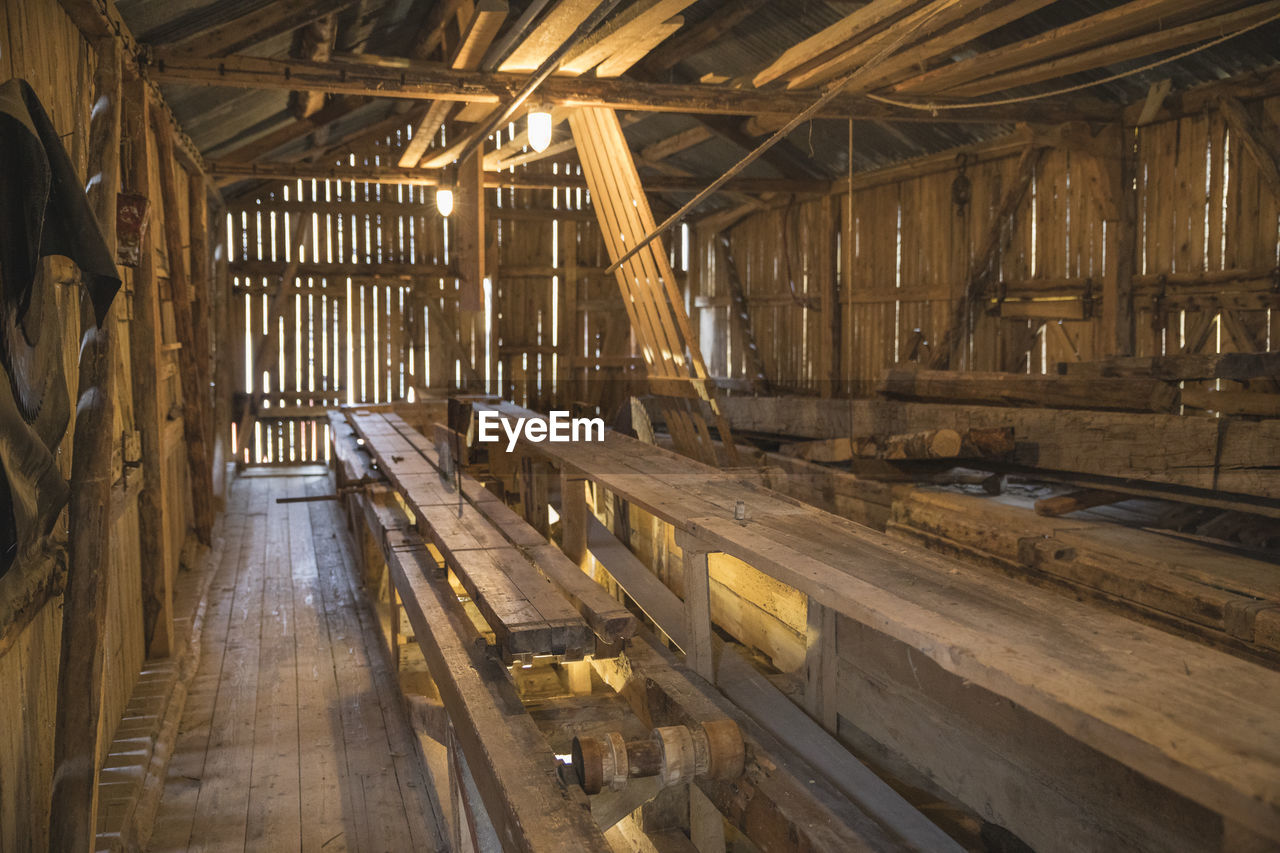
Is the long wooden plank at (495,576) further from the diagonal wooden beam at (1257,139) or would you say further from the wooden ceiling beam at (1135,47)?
the diagonal wooden beam at (1257,139)

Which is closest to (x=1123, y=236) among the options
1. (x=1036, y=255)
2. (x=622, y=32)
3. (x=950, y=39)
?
(x=1036, y=255)

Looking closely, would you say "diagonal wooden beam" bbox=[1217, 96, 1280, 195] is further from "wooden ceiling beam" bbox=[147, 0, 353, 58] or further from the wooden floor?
the wooden floor

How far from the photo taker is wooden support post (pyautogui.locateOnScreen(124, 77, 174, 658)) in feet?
17.3

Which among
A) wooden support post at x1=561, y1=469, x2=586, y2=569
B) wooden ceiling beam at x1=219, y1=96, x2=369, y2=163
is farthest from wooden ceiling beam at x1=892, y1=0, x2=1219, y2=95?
wooden ceiling beam at x1=219, y1=96, x2=369, y2=163

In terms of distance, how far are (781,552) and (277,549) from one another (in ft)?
20.3

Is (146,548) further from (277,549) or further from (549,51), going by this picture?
(549,51)

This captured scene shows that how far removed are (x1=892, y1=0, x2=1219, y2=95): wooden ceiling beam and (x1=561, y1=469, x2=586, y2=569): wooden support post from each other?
3645mm

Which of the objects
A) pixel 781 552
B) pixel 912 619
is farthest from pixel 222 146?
pixel 912 619

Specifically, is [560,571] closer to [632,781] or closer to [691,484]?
[691,484]

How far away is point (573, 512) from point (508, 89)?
295 centimetres

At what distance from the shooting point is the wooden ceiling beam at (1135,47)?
5.59 m

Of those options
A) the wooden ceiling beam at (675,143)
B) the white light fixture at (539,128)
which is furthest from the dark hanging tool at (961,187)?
the white light fixture at (539,128)

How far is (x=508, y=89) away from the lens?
6.77 meters

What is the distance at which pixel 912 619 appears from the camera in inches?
96.8
